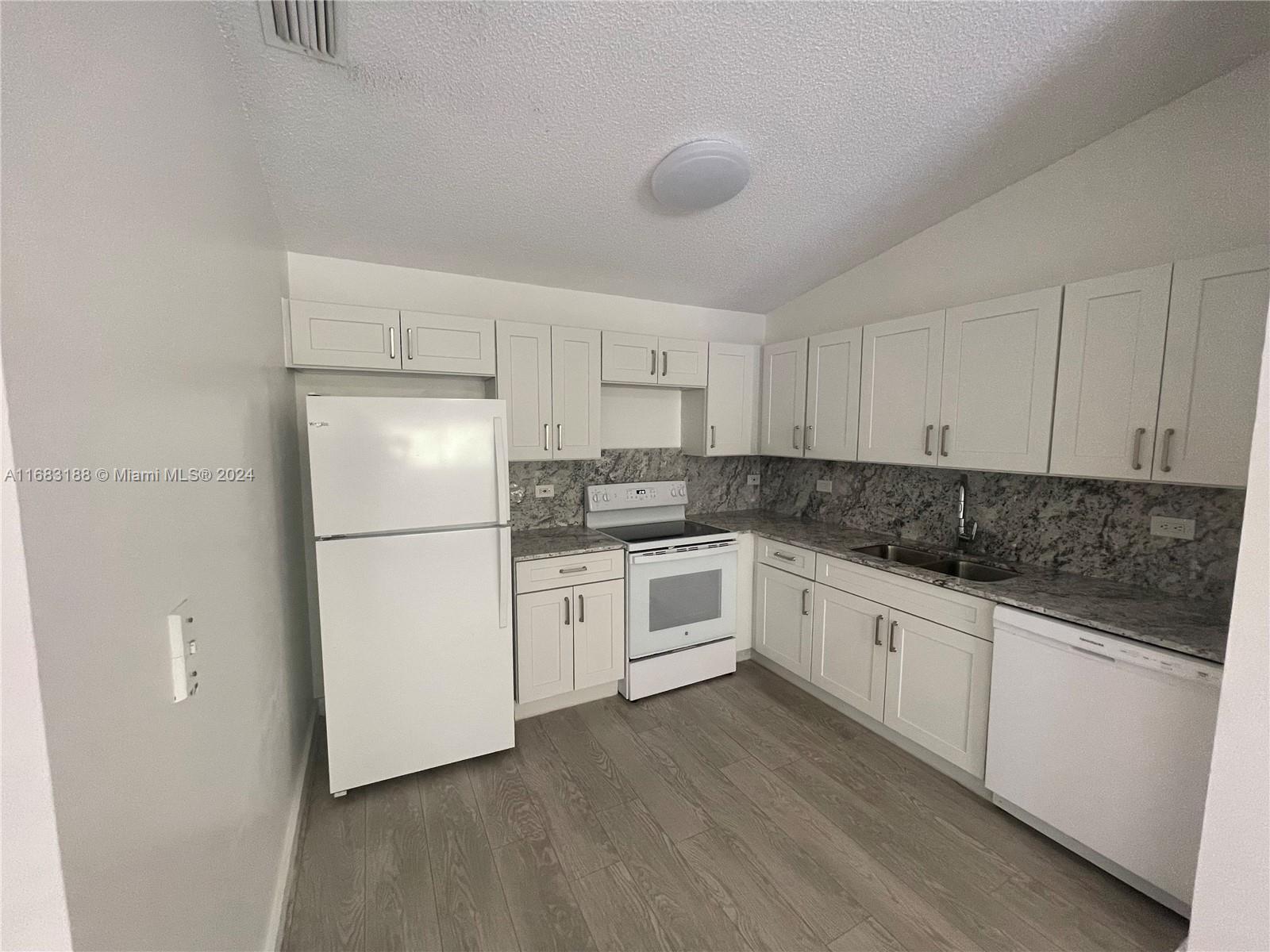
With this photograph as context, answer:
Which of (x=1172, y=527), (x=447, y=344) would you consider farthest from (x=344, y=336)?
(x=1172, y=527)

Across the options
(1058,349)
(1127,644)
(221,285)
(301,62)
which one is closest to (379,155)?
(301,62)

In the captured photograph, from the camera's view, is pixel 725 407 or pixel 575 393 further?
pixel 725 407

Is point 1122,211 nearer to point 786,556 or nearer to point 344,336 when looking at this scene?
point 786,556

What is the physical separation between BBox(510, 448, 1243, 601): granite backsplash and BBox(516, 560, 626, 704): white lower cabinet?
25.6 inches

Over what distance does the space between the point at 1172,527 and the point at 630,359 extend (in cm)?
260

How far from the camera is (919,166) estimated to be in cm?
222

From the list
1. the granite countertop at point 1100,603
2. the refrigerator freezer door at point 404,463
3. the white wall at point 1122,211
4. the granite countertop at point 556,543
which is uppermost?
the white wall at point 1122,211

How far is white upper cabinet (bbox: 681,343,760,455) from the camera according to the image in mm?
3387

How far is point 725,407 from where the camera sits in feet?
11.3

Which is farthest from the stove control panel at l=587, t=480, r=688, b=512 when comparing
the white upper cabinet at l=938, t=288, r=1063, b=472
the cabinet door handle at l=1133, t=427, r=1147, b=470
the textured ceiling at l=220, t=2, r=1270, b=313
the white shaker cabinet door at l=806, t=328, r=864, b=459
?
the cabinet door handle at l=1133, t=427, r=1147, b=470

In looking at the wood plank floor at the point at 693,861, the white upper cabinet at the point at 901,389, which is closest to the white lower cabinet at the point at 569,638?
the wood plank floor at the point at 693,861

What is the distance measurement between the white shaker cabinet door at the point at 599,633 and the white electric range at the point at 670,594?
0.05 metres

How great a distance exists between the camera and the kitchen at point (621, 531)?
799 millimetres

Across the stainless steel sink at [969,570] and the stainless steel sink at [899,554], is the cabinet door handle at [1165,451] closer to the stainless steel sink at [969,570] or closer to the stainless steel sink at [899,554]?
the stainless steel sink at [969,570]
